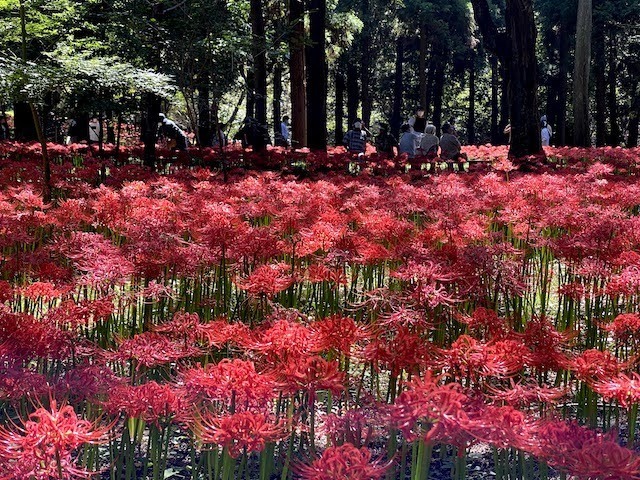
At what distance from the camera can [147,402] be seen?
222 cm

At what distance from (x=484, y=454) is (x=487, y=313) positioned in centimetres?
87

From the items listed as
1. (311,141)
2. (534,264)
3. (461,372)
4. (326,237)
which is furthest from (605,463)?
(311,141)

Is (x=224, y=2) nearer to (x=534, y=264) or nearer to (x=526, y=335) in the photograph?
(x=534, y=264)

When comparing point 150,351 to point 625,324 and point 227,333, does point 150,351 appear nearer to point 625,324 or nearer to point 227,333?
point 227,333

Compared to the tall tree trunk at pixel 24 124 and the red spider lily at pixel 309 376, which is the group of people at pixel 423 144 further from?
the red spider lily at pixel 309 376

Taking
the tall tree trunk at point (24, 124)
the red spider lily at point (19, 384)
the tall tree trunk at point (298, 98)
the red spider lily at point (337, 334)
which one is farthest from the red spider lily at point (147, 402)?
the tall tree trunk at point (24, 124)

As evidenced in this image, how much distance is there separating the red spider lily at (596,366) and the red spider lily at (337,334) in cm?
72

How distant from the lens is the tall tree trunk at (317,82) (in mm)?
18141

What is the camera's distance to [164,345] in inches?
106

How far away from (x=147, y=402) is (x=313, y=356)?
508 mm

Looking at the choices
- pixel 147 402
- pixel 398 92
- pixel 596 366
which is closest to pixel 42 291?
pixel 147 402

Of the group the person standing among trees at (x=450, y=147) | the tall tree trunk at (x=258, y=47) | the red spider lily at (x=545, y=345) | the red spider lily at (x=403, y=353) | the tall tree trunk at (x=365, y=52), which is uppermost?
the tall tree trunk at (x=365, y=52)

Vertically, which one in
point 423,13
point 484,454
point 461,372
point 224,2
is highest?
point 423,13

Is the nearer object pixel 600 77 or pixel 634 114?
pixel 600 77
